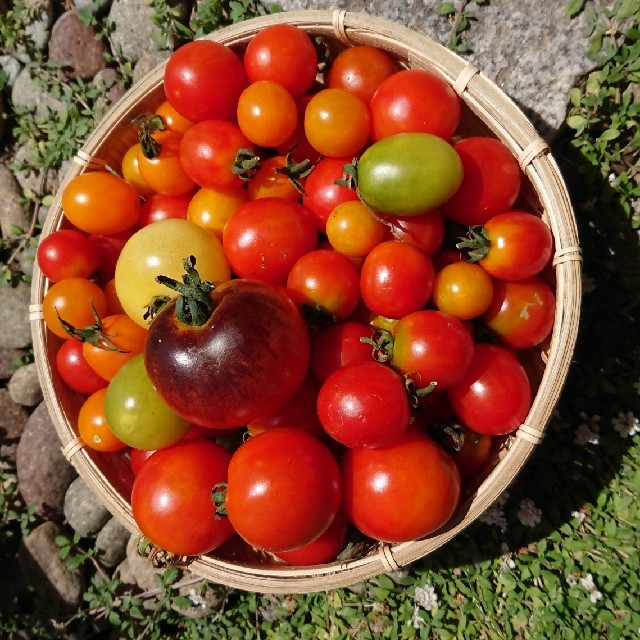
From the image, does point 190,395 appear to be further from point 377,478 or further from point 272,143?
point 272,143

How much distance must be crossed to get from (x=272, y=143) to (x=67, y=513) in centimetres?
187

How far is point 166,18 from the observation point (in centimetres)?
244

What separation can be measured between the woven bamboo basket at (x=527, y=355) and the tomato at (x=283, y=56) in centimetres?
13

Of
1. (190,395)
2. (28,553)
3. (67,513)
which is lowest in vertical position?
(28,553)

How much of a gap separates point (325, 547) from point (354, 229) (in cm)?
95

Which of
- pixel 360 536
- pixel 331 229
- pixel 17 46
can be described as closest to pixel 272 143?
pixel 331 229

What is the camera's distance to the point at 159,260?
68.1 inches

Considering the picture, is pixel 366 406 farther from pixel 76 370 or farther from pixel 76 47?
pixel 76 47

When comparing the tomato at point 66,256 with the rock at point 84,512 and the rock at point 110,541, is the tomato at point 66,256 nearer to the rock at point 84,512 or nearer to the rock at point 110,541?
the rock at point 84,512

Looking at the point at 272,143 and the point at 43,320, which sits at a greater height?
the point at 272,143

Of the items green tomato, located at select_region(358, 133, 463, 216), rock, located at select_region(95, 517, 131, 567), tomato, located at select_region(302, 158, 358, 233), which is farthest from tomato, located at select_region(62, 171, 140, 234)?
rock, located at select_region(95, 517, 131, 567)

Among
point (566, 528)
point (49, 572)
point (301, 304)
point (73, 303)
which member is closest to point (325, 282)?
point (301, 304)

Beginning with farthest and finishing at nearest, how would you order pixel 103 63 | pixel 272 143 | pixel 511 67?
pixel 103 63
pixel 511 67
pixel 272 143

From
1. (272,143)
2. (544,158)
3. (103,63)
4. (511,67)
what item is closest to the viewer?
(544,158)
